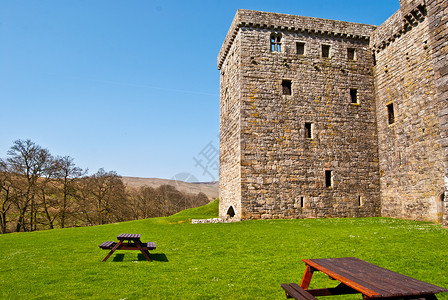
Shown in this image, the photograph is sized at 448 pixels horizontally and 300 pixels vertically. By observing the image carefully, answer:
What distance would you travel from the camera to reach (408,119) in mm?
17750

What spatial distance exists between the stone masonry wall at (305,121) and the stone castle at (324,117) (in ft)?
0.20

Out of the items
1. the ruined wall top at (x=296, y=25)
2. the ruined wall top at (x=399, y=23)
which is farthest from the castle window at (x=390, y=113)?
the ruined wall top at (x=296, y=25)

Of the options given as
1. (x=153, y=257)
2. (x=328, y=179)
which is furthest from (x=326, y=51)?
(x=153, y=257)

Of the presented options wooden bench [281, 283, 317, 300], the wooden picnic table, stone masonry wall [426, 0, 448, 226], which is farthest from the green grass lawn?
stone masonry wall [426, 0, 448, 226]

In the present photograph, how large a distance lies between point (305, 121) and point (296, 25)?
615 cm

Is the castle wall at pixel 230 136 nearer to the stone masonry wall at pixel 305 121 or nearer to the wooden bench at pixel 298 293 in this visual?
the stone masonry wall at pixel 305 121

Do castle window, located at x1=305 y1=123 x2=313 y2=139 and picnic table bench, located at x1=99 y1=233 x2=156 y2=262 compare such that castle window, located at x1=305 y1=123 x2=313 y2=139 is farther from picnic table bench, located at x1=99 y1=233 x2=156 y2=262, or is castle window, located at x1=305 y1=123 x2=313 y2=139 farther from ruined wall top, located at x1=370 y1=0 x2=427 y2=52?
picnic table bench, located at x1=99 y1=233 x2=156 y2=262

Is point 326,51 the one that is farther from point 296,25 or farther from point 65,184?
point 65,184

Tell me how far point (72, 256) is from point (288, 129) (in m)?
13.8

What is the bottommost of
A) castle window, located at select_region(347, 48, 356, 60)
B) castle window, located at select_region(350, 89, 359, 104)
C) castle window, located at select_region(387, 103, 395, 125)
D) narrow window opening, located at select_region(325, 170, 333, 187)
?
narrow window opening, located at select_region(325, 170, 333, 187)

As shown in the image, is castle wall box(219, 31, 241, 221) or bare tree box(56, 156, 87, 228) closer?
castle wall box(219, 31, 241, 221)

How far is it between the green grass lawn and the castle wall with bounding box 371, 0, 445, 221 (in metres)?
5.42

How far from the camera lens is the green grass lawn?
6359 millimetres

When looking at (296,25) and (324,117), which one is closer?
(324,117)
